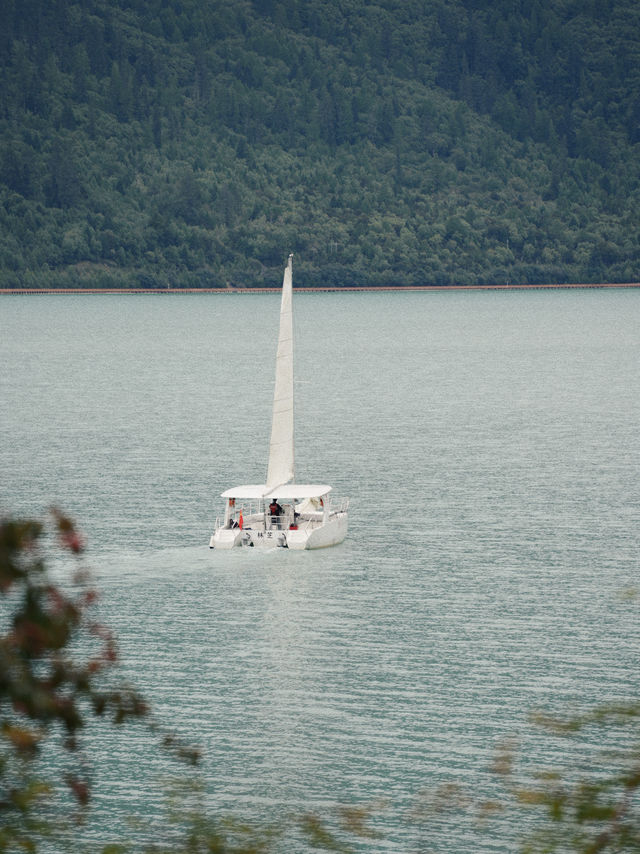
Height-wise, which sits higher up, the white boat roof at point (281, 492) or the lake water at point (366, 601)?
the white boat roof at point (281, 492)

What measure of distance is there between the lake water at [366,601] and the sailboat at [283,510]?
34.0 inches

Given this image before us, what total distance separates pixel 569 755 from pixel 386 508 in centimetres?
3892

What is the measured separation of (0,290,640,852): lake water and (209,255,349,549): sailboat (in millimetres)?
864

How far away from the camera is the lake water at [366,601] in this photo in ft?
117

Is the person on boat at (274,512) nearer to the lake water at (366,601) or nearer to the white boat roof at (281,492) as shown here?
the white boat roof at (281,492)

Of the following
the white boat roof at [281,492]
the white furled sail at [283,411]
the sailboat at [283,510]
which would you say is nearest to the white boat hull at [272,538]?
the sailboat at [283,510]

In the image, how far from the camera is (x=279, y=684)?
43.2 metres

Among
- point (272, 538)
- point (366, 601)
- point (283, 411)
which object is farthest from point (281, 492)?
point (366, 601)

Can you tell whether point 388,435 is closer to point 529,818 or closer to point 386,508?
point 386,508

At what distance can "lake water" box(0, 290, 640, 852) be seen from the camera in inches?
1407

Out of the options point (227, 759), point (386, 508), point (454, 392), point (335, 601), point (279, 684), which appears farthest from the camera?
point (454, 392)

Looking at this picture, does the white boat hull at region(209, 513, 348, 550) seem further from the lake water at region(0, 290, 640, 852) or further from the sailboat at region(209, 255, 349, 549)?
the lake water at region(0, 290, 640, 852)

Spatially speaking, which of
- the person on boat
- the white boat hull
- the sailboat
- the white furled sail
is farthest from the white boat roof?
the white furled sail

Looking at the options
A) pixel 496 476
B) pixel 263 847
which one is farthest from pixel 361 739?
pixel 496 476
